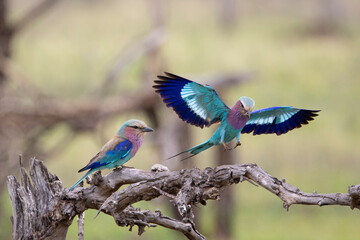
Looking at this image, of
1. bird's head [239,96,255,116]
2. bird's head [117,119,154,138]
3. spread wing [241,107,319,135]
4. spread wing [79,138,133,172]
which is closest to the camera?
bird's head [239,96,255,116]

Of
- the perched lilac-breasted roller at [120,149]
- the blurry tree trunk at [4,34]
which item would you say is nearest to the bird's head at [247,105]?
the perched lilac-breasted roller at [120,149]

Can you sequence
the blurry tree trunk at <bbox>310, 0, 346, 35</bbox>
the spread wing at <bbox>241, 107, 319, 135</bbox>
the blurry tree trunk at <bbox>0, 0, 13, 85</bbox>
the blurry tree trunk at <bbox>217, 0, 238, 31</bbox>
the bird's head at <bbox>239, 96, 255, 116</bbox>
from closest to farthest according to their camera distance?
1. the bird's head at <bbox>239, 96, 255, 116</bbox>
2. the spread wing at <bbox>241, 107, 319, 135</bbox>
3. the blurry tree trunk at <bbox>0, 0, 13, 85</bbox>
4. the blurry tree trunk at <bbox>310, 0, 346, 35</bbox>
5. the blurry tree trunk at <bbox>217, 0, 238, 31</bbox>

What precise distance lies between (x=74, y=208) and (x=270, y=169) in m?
11.4

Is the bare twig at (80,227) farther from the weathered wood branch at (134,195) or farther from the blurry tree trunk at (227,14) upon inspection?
the blurry tree trunk at (227,14)

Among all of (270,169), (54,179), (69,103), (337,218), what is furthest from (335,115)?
(54,179)

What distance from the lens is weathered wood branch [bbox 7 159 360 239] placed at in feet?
13.3

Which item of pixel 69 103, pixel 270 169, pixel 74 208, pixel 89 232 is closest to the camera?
pixel 74 208

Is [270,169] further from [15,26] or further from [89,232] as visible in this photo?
[15,26]

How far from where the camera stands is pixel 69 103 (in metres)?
10.8

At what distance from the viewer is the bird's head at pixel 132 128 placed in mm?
4852

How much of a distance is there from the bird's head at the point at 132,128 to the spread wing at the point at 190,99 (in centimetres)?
46

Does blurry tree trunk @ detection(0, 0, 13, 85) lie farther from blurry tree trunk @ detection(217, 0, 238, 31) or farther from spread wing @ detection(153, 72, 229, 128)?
blurry tree trunk @ detection(217, 0, 238, 31)

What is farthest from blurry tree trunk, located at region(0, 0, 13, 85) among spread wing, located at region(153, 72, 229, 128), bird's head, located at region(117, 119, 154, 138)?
spread wing, located at region(153, 72, 229, 128)

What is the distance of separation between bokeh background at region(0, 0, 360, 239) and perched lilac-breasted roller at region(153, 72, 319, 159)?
5.79 metres
